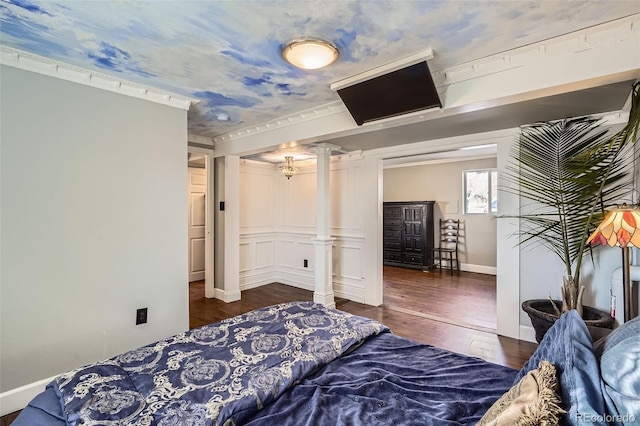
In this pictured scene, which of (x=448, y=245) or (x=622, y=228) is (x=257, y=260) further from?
(x=622, y=228)

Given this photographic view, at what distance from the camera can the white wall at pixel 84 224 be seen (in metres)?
2.03

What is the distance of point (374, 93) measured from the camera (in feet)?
7.68

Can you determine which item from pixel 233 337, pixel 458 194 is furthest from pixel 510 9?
pixel 458 194

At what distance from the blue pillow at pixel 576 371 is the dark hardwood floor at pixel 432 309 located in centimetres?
194

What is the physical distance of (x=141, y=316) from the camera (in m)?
2.56

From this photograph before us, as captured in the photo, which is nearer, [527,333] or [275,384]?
[275,384]

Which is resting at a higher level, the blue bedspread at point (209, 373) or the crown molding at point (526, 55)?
the crown molding at point (526, 55)

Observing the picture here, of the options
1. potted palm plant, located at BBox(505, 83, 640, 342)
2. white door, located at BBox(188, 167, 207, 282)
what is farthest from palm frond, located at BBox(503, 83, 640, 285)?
white door, located at BBox(188, 167, 207, 282)

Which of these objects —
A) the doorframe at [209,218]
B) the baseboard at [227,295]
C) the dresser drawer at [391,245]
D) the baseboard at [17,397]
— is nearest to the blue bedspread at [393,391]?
the baseboard at [17,397]

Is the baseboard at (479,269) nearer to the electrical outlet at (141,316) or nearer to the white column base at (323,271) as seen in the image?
the white column base at (323,271)

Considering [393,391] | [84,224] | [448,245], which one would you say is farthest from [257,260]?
[393,391]

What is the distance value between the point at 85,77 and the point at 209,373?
2375 millimetres

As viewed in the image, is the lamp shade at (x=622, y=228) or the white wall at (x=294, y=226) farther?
the white wall at (x=294, y=226)

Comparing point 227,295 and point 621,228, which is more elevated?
point 621,228
